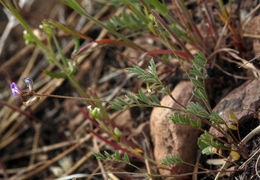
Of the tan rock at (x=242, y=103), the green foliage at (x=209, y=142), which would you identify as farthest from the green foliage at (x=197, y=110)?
the tan rock at (x=242, y=103)

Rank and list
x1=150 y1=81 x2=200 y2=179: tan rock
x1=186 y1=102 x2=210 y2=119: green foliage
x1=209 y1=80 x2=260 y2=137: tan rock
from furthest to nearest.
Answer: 1. x1=150 y1=81 x2=200 y2=179: tan rock
2. x1=209 y1=80 x2=260 y2=137: tan rock
3. x1=186 y1=102 x2=210 y2=119: green foliage

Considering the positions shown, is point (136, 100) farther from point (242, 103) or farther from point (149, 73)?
point (242, 103)

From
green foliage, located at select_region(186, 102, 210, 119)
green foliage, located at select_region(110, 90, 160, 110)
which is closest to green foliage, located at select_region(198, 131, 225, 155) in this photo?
green foliage, located at select_region(186, 102, 210, 119)

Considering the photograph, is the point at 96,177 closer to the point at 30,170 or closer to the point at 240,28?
the point at 30,170

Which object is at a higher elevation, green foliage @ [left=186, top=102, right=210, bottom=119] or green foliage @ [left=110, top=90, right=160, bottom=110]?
green foliage @ [left=110, top=90, right=160, bottom=110]

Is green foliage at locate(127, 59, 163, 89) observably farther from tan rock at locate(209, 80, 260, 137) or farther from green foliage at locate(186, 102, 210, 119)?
tan rock at locate(209, 80, 260, 137)

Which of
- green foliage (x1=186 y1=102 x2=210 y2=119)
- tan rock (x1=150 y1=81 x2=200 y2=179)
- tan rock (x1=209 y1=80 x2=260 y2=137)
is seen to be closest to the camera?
green foliage (x1=186 y1=102 x2=210 y2=119)

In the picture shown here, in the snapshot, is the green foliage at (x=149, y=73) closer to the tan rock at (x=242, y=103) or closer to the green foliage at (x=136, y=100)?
the green foliage at (x=136, y=100)

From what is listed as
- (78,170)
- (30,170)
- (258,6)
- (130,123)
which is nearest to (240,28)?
(258,6)
